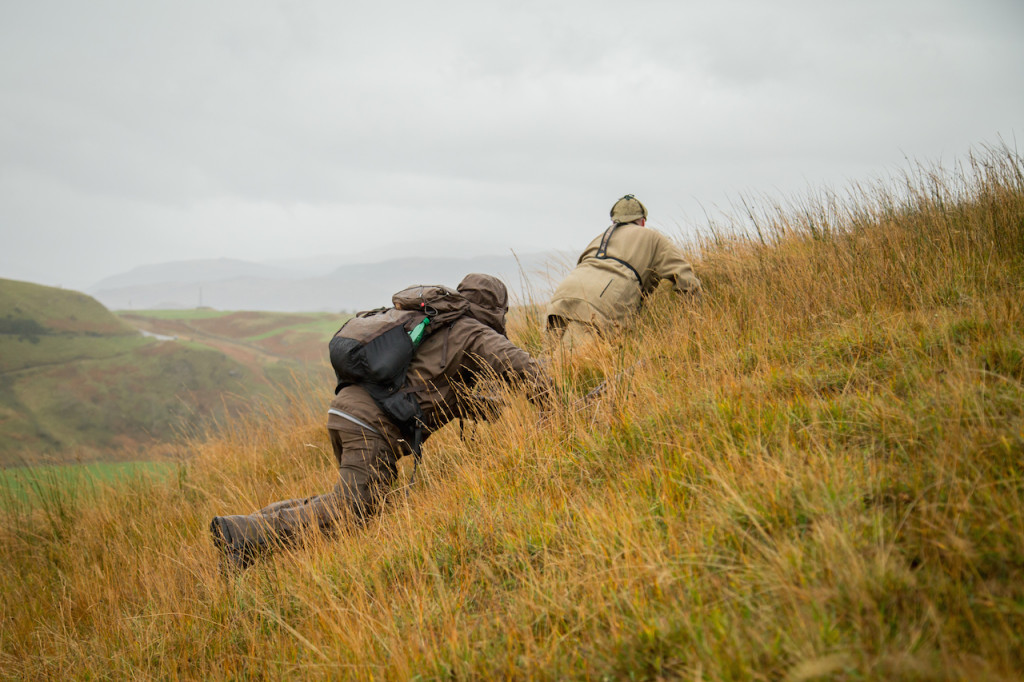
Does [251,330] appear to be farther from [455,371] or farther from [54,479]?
[455,371]

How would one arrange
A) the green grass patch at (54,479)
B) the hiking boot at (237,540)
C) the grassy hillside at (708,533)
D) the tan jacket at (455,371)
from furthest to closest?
the green grass patch at (54,479), the tan jacket at (455,371), the hiking boot at (237,540), the grassy hillside at (708,533)

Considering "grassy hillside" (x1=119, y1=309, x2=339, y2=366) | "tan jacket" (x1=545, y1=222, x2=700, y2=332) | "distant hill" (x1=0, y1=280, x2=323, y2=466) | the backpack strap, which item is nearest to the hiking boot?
"tan jacket" (x1=545, y1=222, x2=700, y2=332)

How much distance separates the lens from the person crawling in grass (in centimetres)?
324

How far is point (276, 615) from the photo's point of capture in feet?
8.41

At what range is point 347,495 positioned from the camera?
3309mm

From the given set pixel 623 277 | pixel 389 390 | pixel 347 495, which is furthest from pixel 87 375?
pixel 623 277

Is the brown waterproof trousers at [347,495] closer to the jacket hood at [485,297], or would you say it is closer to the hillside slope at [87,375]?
the jacket hood at [485,297]

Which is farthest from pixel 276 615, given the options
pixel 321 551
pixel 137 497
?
pixel 137 497

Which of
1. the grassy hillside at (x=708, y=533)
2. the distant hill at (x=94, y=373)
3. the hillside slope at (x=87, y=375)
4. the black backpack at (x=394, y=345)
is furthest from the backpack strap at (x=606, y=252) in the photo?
the hillside slope at (x=87, y=375)

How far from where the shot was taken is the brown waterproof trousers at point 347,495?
10.7ft

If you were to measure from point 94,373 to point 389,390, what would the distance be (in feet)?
92.6

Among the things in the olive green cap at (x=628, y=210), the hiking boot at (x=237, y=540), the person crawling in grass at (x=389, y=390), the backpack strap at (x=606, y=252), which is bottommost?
the hiking boot at (x=237, y=540)

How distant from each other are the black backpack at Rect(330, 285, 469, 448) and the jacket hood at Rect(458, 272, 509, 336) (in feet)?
0.50

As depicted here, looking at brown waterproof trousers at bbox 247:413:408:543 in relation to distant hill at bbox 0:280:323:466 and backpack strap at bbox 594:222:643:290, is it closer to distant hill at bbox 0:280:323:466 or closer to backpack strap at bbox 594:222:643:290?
backpack strap at bbox 594:222:643:290
